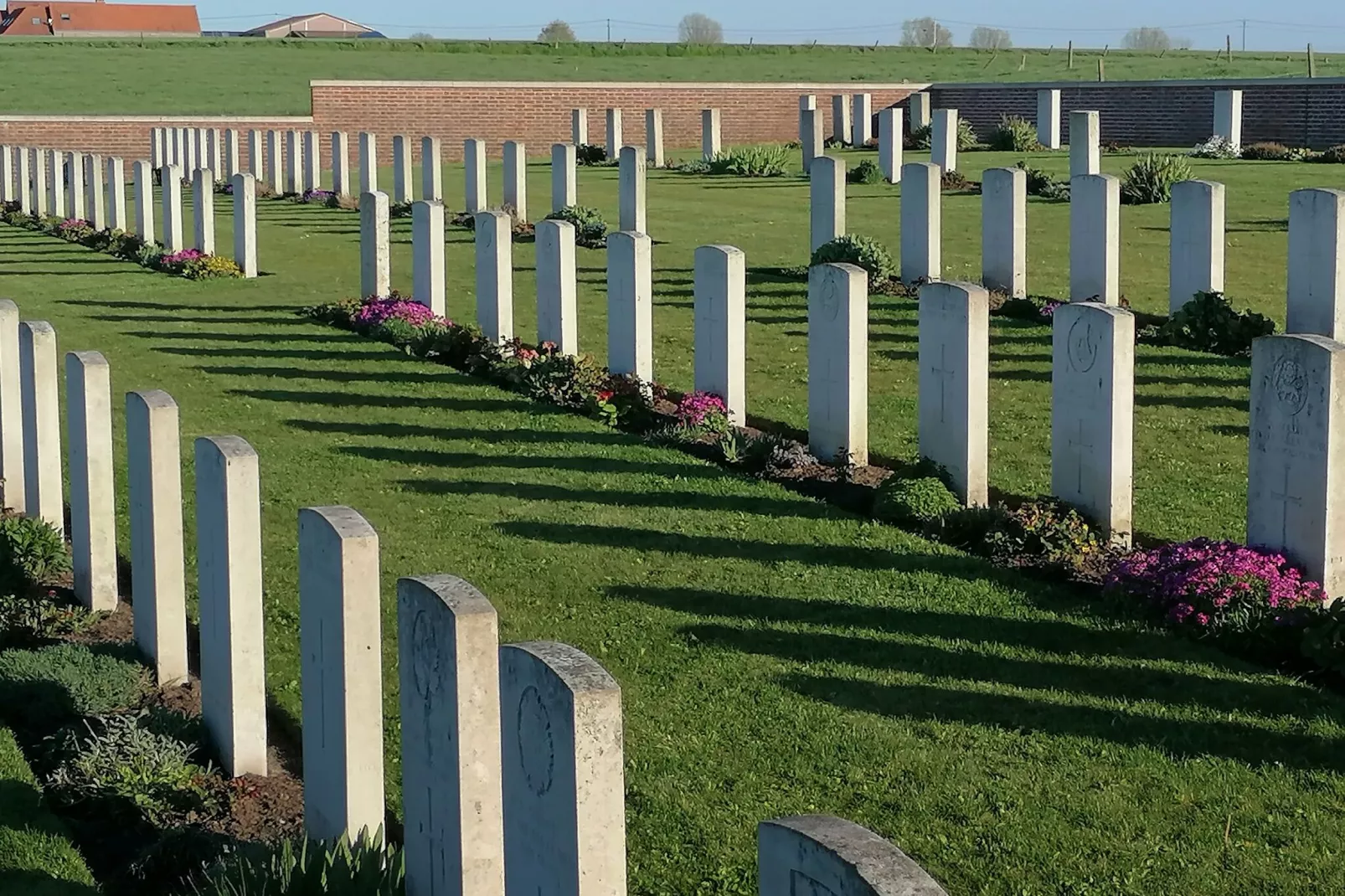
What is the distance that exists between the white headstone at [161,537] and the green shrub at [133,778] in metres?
0.72

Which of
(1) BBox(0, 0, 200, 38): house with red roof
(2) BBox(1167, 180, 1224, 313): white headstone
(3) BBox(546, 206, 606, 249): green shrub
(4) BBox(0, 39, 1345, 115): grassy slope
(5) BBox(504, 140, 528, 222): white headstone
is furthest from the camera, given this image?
(1) BBox(0, 0, 200, 38): house with red roof

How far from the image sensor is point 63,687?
623 centimetres

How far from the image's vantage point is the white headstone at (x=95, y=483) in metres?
7.25

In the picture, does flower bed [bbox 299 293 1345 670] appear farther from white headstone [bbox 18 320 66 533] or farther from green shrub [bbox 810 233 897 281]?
green shrub [bbox 810 233 897 281]

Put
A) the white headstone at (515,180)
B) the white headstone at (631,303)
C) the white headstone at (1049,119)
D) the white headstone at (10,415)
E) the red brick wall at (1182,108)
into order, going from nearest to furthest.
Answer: the white headstone at (10,415), the white headstone at (631,303), the white headstone at (515,180), the red brick wall at (1182,108), the white headstone at (1049,119)

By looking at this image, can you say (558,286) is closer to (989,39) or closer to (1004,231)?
(1004,231)

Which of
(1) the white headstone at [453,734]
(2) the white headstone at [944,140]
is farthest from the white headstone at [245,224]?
(1) the white headstone at [453,734]

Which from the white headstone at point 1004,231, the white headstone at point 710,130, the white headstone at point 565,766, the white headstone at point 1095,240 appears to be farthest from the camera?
the white headstone at point 710,130

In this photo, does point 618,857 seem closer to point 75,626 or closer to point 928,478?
point 75,626

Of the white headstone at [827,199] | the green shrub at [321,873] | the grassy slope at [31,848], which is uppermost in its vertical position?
the white headstone at [827,199]

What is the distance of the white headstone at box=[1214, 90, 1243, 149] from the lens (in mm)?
29672

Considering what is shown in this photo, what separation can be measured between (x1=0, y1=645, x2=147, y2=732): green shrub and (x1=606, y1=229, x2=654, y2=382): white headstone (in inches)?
219

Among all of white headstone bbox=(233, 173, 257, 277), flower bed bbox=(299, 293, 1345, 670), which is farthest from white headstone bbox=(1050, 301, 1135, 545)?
white headstone bbox=(233, 173, 257, 277)

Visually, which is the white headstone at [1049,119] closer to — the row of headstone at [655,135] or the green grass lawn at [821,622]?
the row of headstone at [655,135]
